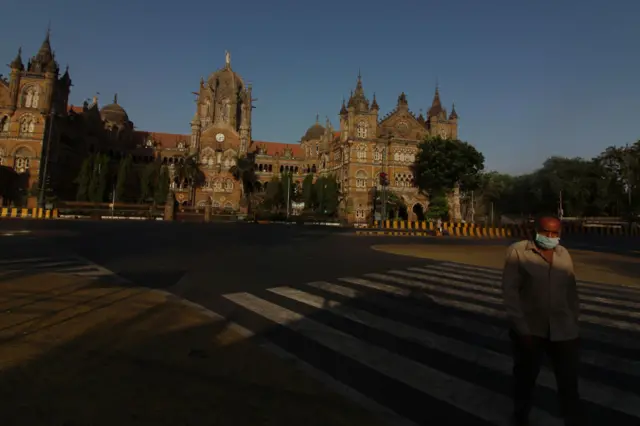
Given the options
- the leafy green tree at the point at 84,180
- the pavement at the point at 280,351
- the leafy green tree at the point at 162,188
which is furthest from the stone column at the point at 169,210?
the pavement at the point at 280,351

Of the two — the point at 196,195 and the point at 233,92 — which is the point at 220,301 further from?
the point at 233,92

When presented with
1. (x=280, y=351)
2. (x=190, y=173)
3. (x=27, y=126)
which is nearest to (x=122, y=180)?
(x=190, y=173)

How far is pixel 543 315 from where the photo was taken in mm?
2959

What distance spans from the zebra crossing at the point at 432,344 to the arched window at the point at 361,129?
5420cm

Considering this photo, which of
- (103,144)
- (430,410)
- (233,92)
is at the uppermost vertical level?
(233,92)

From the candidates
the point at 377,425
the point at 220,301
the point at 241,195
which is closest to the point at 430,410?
the point at 377,425

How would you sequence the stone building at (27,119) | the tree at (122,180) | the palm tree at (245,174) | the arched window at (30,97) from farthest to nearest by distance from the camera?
the palm tree at (245,174), the tree at (122,180), the arched window at (30,97), the stone building at (27,119)

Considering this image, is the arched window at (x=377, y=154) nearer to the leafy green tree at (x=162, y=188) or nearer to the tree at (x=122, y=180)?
the leafy green tree at (x=162, y=188)

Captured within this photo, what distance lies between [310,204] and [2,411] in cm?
5551

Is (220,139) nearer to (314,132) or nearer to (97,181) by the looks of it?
(314,132)

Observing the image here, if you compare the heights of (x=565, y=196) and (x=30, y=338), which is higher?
(x=565, y=196)

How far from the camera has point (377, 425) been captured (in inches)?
118

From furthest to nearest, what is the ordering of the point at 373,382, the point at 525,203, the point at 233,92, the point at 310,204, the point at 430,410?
1. the point at 233,92
2. the point at 525,203
3. the point at 310,204
4. the point at 373,382
5. the point at 430,410

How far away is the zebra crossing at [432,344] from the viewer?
342 centimetres
